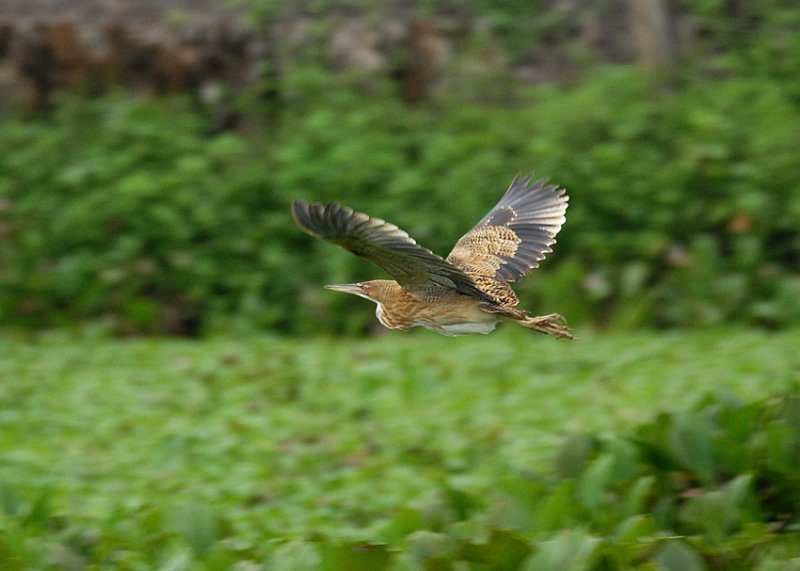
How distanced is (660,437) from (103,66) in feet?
18.9

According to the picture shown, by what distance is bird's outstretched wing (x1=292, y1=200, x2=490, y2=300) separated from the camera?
10.8ft

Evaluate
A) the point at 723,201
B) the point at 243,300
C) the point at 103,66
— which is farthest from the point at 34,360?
the point at 723,201

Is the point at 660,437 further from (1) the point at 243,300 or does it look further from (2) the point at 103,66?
(2) the point at 103,66

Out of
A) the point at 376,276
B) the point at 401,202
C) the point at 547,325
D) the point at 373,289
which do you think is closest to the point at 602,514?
the point at 547,325

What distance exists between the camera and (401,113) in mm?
8727

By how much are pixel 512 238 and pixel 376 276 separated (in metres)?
3.25

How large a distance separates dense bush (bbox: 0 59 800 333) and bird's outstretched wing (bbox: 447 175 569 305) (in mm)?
2676

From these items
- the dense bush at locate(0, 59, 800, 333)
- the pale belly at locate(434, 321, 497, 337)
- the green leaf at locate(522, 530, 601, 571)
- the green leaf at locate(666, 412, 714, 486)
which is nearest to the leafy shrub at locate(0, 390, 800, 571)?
the green leaf at locate(666, 412, 714, 486)

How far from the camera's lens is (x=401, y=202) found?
Result: 808cm

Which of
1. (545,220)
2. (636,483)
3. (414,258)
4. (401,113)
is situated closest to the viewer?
(414,258)

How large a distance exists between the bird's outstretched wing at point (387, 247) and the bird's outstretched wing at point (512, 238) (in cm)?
32

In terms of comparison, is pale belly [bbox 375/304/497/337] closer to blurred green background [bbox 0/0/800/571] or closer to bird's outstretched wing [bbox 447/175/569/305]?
bird's outstretched wing [bbox 447/175/569/305]

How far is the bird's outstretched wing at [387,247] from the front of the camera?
10.8 feet

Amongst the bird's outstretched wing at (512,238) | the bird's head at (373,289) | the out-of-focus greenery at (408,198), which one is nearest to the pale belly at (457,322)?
the bird's head at (373,289)
